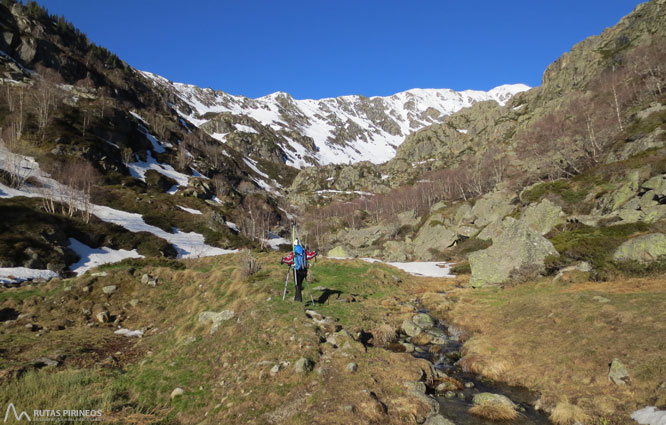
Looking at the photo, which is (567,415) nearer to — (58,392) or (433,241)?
(58,392)

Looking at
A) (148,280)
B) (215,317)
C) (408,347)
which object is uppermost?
(148,280)

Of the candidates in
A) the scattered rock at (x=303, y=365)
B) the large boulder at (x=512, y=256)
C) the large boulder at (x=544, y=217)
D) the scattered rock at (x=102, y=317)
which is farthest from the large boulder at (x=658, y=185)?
the scattered rock at (x=102, y=317)

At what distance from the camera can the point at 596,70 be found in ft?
405

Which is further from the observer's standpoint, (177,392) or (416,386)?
(416,386)

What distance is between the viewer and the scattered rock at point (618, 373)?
7.96 m

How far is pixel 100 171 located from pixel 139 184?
8.99 m

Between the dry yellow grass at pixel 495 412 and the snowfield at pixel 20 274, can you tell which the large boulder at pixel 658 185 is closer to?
the dry yellow grass at pixel 495 412

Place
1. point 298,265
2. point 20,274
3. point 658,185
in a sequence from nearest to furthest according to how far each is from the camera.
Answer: point 298,265
point 658,185
point 20,274

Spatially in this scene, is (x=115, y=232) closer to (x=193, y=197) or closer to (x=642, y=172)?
(x=193, y=197)

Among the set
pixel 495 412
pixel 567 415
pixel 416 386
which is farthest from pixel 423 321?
pixel 567 415

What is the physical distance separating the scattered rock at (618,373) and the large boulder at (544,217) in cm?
2602

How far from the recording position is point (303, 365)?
30.2 ft

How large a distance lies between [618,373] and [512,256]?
15579 millimetres

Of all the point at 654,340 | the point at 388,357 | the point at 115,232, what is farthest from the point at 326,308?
the point at 115,232
